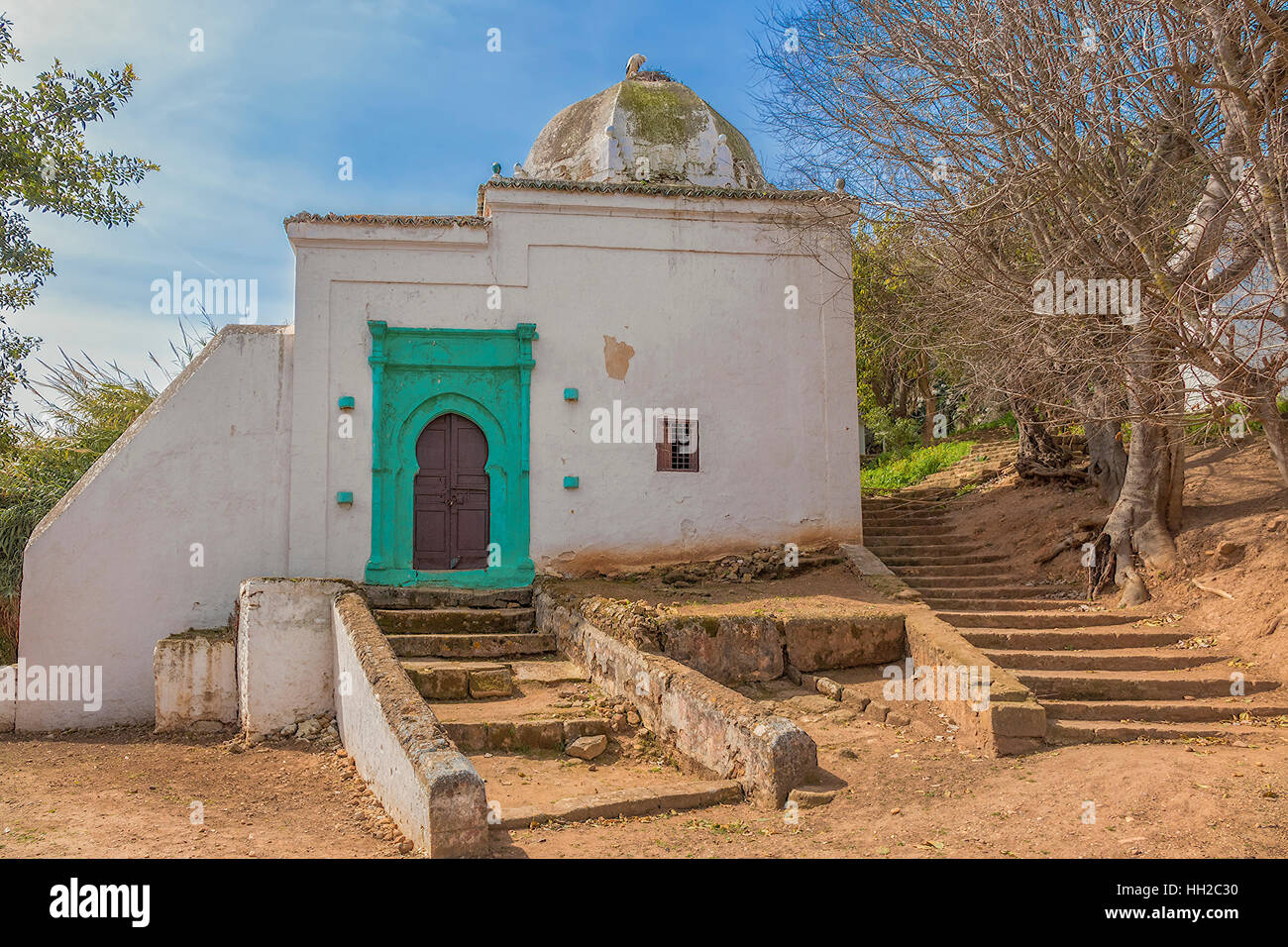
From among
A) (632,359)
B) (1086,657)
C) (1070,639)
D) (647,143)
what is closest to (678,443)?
(632,359)

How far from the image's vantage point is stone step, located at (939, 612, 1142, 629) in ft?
33.2

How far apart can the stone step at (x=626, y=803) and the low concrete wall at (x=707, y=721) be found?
0.19 metres

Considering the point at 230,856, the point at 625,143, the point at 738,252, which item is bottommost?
the point at 230,856

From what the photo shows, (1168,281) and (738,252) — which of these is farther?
(738,252)

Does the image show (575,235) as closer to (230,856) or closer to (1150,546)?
(1150,546)

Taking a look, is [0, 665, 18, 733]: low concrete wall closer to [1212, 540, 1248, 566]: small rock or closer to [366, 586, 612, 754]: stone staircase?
[366, 586, 612, 754]: stone staircase

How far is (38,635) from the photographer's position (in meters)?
11.3

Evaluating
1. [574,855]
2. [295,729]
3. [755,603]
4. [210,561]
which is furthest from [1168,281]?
[210,561]

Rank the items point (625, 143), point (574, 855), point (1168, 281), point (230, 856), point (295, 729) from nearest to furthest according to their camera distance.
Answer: point (574, 855) → point (230, 856) → point (1168, 281) → point (295, 729) → point (625, 143)

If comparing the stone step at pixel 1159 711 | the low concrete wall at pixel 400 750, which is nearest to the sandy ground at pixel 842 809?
the low concrete wall at pixel 400 750

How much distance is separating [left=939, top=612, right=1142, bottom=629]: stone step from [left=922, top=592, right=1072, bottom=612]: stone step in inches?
20.9

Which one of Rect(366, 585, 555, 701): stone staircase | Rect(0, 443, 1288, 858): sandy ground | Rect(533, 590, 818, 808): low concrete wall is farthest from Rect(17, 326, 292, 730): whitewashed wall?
Rect(533, 590, 818, 808): low concrete wall

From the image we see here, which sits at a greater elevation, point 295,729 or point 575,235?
point 575,235

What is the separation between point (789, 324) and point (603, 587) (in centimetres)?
460
